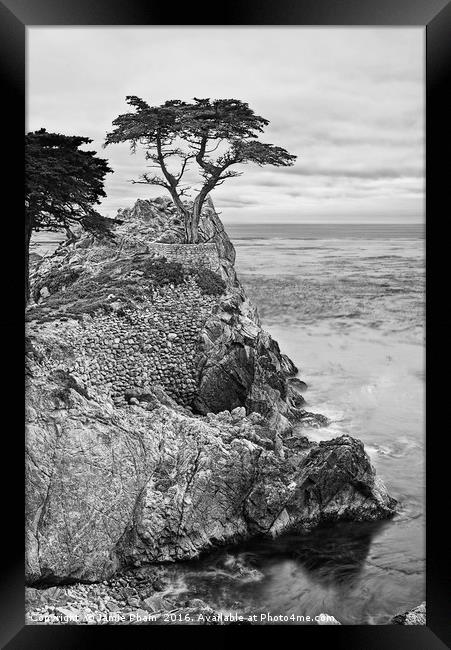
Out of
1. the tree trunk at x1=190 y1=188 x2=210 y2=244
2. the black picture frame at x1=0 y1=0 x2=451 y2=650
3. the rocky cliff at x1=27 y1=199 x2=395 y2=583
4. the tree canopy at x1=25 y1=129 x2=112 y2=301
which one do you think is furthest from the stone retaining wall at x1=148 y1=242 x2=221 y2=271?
the black picture frame at x1=0 y1=0 x2=451 y2=650

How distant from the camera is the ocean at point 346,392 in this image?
4.33 meters

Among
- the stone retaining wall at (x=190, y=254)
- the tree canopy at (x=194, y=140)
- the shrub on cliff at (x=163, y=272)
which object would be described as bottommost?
the shrub on cliff at (x=163, y=272)

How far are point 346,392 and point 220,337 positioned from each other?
1223 mm

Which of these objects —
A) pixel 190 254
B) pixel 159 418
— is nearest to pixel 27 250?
pixel 190 254

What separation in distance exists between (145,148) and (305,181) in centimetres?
147

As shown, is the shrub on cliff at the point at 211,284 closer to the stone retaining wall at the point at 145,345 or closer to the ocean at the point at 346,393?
the stone retaining wall at the point at 145,345

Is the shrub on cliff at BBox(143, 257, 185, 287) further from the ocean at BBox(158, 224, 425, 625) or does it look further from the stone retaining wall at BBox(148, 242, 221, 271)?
the ocean at BBox(158, 224, 425, 625)

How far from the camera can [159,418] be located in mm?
4523

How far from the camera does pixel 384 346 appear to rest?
15.2 ft

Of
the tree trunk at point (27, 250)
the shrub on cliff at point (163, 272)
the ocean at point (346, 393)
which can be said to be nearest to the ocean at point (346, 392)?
the ocean at point (346, 393)

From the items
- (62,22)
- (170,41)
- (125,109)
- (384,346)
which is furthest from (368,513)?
(62,22)

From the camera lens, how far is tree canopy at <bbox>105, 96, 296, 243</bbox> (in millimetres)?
4527
